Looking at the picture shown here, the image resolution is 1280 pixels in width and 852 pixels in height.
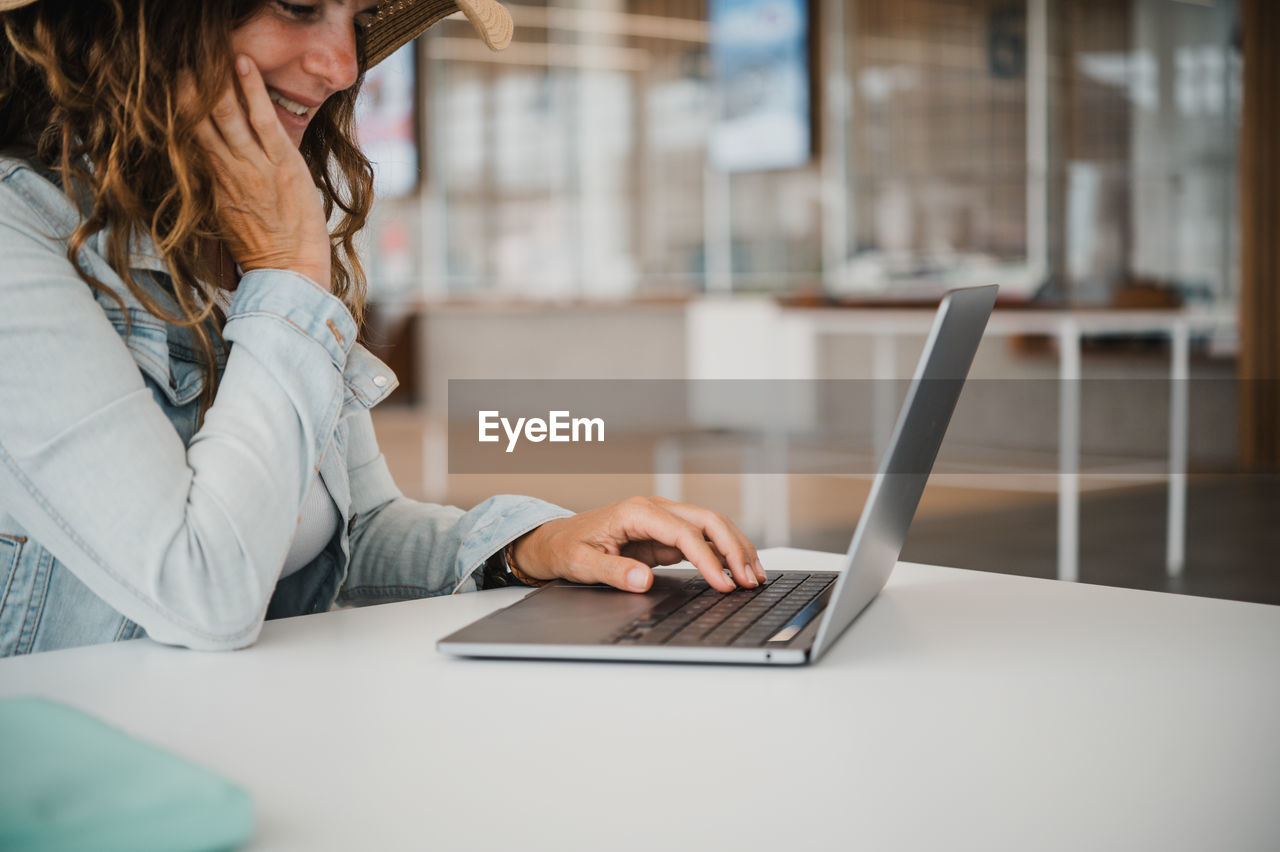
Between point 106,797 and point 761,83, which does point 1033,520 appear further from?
point 106,797

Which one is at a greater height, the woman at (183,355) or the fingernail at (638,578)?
the woman at (183,355)

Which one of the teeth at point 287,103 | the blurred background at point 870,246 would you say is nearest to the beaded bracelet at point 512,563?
the teeth at point 287,103

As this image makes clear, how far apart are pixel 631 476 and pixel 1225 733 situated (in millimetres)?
5206

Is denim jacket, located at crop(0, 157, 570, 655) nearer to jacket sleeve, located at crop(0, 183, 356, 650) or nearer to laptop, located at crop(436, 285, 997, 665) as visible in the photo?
jacket sleeve, located at crop(0, 183, 356, 650)

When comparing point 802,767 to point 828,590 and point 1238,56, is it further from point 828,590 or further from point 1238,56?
point 1238,56

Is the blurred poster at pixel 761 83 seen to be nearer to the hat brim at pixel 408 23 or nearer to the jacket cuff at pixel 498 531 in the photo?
the hat brim at pixel 408 23

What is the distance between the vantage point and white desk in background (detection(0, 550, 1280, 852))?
45 centimetres

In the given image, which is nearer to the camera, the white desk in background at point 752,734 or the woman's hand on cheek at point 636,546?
the white desk in background at point 752,734

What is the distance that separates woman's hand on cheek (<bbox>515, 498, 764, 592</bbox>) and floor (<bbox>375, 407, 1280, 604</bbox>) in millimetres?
2378

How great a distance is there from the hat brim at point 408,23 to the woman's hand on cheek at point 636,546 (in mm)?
479

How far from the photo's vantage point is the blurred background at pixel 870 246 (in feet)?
16.0

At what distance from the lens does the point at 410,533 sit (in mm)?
1105

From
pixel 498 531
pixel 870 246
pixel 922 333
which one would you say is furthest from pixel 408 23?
pixel 870 246

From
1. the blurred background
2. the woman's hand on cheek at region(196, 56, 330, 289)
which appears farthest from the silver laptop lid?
the blurred background
